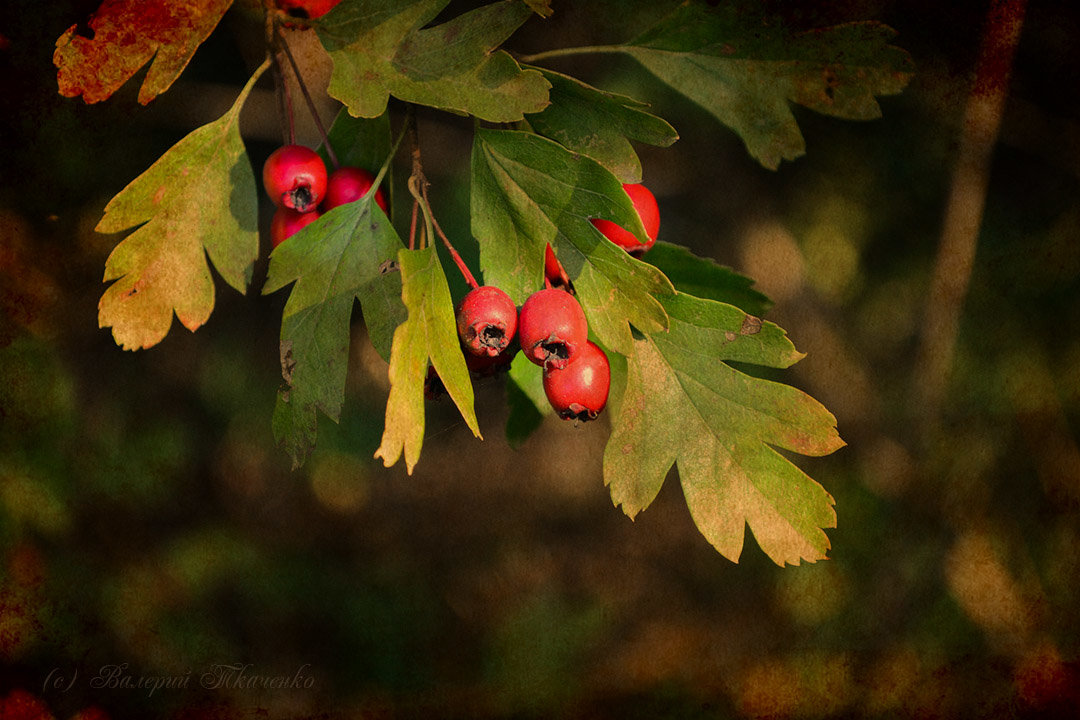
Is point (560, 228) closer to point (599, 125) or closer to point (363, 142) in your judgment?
point (599, 125)

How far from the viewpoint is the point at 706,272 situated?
22.2 inches

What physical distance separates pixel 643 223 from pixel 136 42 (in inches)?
15.7

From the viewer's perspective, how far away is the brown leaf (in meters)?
0.49

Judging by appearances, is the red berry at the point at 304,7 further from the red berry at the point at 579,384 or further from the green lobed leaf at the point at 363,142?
the red berry at the point at 579,384

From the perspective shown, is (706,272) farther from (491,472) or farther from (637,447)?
(491,472)

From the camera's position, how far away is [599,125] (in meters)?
0.46

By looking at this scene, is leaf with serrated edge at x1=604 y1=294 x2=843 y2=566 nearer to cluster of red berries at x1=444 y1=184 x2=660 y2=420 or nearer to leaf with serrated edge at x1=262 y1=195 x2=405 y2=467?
cluster of red berries at x1=444 y1=184 x2=660 y2=420

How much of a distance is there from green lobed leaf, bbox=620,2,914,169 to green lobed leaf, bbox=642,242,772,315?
0.09 meters

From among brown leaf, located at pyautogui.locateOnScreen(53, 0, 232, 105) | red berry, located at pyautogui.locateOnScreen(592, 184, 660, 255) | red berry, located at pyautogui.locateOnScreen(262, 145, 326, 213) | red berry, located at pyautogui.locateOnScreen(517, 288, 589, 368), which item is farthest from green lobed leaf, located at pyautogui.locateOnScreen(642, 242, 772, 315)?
brown leaf, located at pyautogui.locateOnScreen(53, 0, 232, 105)

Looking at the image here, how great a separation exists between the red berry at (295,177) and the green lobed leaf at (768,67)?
259 millimetres

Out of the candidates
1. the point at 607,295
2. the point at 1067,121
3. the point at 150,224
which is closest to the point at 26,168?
the point at 150,224

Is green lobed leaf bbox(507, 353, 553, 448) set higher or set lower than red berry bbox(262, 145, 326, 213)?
lower

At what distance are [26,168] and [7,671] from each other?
0.59 meters

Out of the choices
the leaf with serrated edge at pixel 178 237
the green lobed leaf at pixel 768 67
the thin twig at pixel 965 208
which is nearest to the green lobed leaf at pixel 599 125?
the green lobed leaf at pixel 768 67
